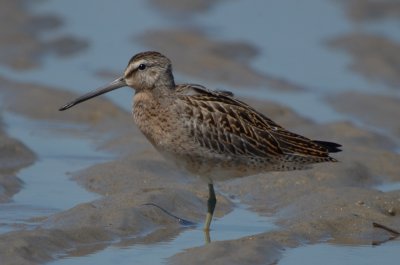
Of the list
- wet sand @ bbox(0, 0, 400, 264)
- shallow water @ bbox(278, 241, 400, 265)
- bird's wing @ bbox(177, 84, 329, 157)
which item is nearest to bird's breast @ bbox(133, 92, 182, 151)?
bird's wing @ bbox(177, 84, 329, 157)

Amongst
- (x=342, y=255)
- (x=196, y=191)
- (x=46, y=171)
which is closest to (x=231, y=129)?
(x=196, y=191)

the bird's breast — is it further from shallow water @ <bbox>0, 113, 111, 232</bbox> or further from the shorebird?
shallow water @ <bbox>0, 113, 111, 232</bbox>

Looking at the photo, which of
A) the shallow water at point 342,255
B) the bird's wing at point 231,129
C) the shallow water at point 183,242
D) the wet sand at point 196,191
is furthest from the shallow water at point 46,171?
the shallow water at point 342,255

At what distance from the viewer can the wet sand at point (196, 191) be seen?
848cm

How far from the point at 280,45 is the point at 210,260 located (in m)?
7.69

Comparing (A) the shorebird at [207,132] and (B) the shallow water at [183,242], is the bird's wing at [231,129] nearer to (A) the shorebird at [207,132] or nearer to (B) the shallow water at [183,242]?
Answer: (A) the shorebird at [207,132]

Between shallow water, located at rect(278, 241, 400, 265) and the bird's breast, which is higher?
the bird's breast

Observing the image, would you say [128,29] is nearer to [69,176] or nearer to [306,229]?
[69,176]

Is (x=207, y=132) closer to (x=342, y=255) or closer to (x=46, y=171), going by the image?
(x=342, y=255)

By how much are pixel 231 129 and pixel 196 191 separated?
1.02 m

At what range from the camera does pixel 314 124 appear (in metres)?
12.5

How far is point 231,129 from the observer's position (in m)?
9.44

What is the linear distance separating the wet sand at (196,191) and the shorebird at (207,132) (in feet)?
1.48

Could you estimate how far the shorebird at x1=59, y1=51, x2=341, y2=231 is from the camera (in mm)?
9289
